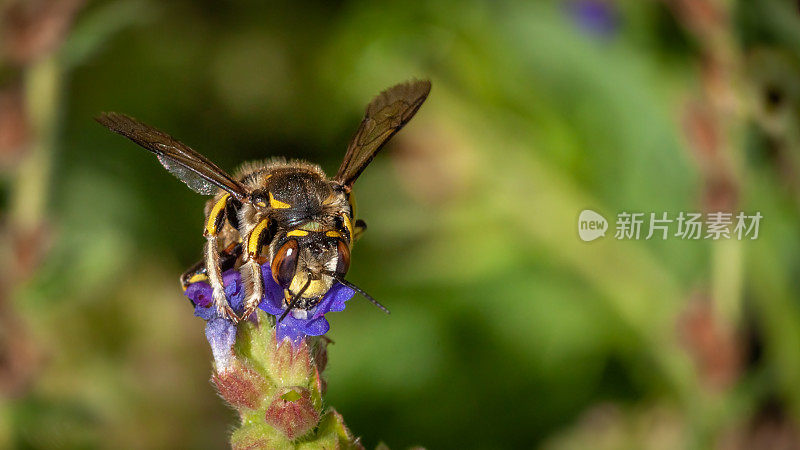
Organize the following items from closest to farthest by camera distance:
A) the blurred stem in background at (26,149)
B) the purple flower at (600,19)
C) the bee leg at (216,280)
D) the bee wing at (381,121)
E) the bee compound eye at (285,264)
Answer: the bee compound eye at (285,264) → the bee leg at (216,280) → the bee wing at (381,121) → the blurred stem in background at (26,149) → the purple flower at (600,19)

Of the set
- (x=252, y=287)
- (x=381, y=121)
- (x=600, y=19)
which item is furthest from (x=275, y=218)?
(x=600, y=19)

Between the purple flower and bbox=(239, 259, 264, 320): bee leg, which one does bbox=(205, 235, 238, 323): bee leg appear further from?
the purple flower

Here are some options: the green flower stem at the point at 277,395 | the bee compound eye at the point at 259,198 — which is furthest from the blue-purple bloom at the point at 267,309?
the bee compound eye at the point at 259,198

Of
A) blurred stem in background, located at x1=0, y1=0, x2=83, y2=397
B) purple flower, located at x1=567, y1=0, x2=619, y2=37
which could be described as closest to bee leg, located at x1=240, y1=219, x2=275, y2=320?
blurred stem in background, located at x1=0, y1=0, x2=83, y2=397

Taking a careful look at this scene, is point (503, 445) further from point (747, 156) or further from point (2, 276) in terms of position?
point (2, 276)

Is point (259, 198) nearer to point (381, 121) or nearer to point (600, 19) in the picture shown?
point (381, 121)

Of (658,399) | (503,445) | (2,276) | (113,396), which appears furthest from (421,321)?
(2,276)

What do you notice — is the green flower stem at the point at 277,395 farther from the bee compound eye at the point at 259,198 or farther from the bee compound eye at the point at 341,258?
the bee compound eye at the point at 259,198
